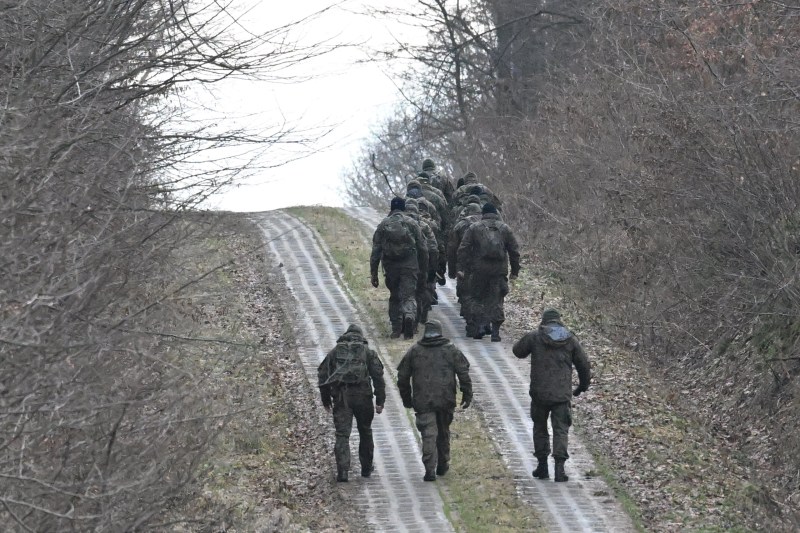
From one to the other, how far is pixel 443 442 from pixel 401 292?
5989 millimetres

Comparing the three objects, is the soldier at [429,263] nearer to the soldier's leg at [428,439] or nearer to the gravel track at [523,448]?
the gravel track at [523,448]

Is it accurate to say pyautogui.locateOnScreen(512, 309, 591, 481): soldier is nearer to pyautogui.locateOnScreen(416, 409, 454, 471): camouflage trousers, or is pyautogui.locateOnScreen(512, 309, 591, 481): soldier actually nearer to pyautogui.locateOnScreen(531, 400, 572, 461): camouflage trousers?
pyautogui.locateOnScreen(531, 400, 572, 461): camouflage trousers

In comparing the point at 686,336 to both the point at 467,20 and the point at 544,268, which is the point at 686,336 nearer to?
the point at 544,268

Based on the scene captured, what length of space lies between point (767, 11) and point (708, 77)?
2.20 m

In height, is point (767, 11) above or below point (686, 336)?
above

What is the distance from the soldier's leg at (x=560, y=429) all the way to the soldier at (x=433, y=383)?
105 centimetres

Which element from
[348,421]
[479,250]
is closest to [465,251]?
[479,250]

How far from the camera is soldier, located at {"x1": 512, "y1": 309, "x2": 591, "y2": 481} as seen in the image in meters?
15.6

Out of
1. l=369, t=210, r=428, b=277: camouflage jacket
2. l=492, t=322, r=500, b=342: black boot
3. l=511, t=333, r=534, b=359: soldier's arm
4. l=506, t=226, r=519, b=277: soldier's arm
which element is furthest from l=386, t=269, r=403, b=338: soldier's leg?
l=511, t=333, r=534, b=359: soldier's arm

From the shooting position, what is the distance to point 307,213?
3691cm

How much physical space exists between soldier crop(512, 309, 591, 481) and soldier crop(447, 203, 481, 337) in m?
6.14

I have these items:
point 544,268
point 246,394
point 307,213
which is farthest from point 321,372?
point 307,213

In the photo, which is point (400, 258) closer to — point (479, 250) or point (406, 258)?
point (406, 258)

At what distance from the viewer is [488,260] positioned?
21375 mm
